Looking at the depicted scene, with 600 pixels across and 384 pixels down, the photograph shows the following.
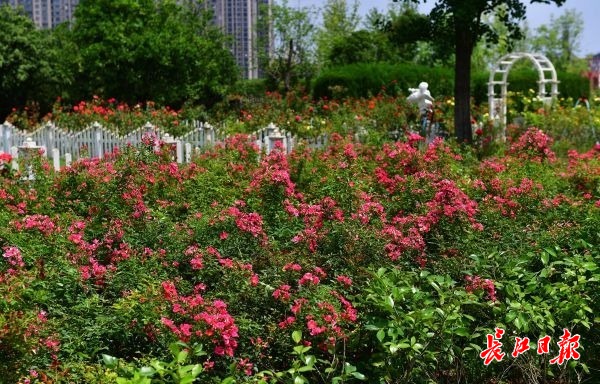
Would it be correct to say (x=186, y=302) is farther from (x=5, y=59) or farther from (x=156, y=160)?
(x=5, y=59)

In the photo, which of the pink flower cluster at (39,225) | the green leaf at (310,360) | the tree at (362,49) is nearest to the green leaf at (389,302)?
the green leaf at (310,360)

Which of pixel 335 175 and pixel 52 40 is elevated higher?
pixel 52 40

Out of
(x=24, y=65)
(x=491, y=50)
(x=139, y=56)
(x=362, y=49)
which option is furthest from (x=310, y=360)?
(x=491, y=50)

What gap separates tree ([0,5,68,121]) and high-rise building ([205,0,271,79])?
10.9 meters

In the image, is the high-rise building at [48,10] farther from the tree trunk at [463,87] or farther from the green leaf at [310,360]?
the green leaf at [310,360]

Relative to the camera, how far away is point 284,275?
3.87 meters

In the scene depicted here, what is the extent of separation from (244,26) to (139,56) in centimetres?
1272

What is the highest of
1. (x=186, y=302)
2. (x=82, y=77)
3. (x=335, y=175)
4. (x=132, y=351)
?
(x=82, y=77)

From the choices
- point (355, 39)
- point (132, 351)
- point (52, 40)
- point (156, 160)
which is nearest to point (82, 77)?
point (52, 40)

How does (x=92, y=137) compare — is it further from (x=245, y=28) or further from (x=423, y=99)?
(x=245, y=28)

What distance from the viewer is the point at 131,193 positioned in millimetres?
5211

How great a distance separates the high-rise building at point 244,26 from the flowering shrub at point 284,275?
86.6 feet

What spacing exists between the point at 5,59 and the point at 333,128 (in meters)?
11.9

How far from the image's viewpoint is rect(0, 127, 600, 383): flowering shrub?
3.29m
